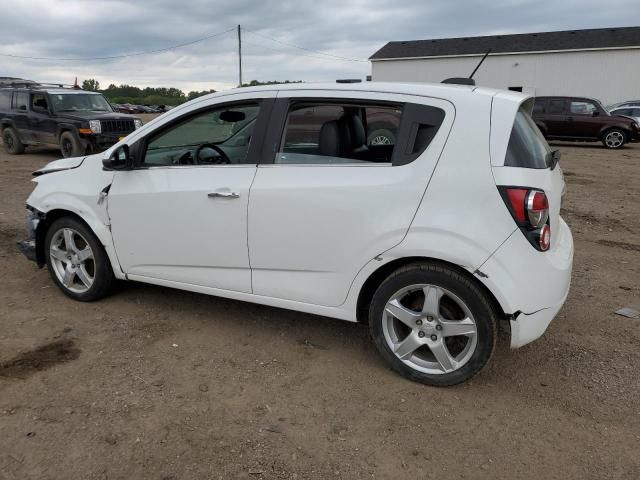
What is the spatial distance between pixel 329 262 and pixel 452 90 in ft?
4.10

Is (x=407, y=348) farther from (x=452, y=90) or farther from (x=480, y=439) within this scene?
(x=452, y=90)

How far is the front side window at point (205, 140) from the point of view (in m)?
3.63

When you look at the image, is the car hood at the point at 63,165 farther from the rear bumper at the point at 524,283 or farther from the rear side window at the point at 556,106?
the rear side window at the point at 556,106

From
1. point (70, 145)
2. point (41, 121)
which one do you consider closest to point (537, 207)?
point (70, 145)

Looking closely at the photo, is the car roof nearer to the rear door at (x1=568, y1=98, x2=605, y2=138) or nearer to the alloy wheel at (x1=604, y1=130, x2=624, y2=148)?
the rear door at (x1=568, y1=98, x2=605, y2=138)

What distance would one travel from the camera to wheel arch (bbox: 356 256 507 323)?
9.59 feet

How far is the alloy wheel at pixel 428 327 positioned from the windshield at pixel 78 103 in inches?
488

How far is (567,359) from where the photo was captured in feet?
11.5

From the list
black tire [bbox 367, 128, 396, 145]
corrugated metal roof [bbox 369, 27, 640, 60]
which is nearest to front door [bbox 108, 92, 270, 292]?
black tire [bbox 367, 128, 396, 145]

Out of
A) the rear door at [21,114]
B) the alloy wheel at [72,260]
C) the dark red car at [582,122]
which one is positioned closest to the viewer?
the alloy wheel at [72,260]

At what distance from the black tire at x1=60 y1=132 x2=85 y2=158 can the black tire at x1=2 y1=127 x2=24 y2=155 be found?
275cm

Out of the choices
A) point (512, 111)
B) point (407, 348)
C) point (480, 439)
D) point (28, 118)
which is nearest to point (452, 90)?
point (512, 111)

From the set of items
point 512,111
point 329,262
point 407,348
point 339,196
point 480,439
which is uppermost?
point 512,111

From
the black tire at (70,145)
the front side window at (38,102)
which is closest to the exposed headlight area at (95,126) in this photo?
the black tire at (70,145)
